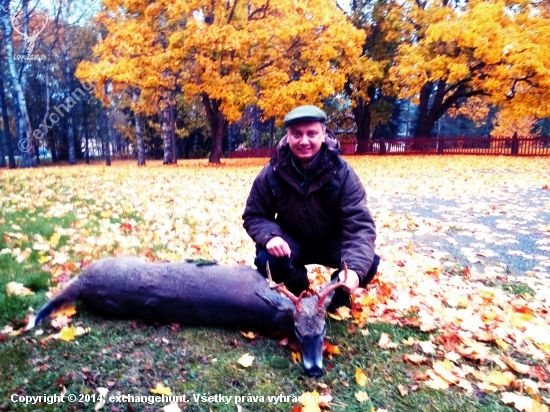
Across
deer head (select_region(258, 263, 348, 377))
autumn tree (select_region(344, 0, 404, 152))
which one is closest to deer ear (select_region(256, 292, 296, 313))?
deer head (select_region(258, 263, 348, 377))

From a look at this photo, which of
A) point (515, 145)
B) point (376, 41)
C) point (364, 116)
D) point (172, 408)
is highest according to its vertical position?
point (376, 41)

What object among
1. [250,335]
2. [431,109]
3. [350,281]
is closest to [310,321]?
[350,281]

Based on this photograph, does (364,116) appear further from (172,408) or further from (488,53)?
(172,408)

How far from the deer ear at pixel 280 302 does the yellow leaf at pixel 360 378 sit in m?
0.49

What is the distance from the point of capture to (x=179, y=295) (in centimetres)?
298

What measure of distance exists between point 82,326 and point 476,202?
23.5 feet

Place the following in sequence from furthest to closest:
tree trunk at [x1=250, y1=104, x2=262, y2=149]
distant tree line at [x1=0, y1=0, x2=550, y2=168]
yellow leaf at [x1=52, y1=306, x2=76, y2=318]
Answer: tree trunk at [x1=250, y1=104, x2=262, y2=149], distant tree line at [x1=0, y1=0, x2=550, y2=168], yellow leaf at [x1=52, y1=306, x2=76, y2=318]

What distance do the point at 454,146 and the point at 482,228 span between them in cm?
1927

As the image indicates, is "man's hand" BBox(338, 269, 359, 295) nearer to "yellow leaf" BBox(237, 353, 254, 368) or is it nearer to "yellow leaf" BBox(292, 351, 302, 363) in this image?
"yellow leaf" BBox(292, 351, 302, 363)

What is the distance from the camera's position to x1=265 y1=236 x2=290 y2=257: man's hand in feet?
9.63

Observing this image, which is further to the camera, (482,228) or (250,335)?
(482,228)

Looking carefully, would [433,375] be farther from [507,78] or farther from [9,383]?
[507,78]

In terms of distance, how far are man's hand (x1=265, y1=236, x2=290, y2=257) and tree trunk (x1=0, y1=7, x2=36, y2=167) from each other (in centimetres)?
1881

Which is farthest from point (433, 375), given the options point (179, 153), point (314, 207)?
point (179, 153)
